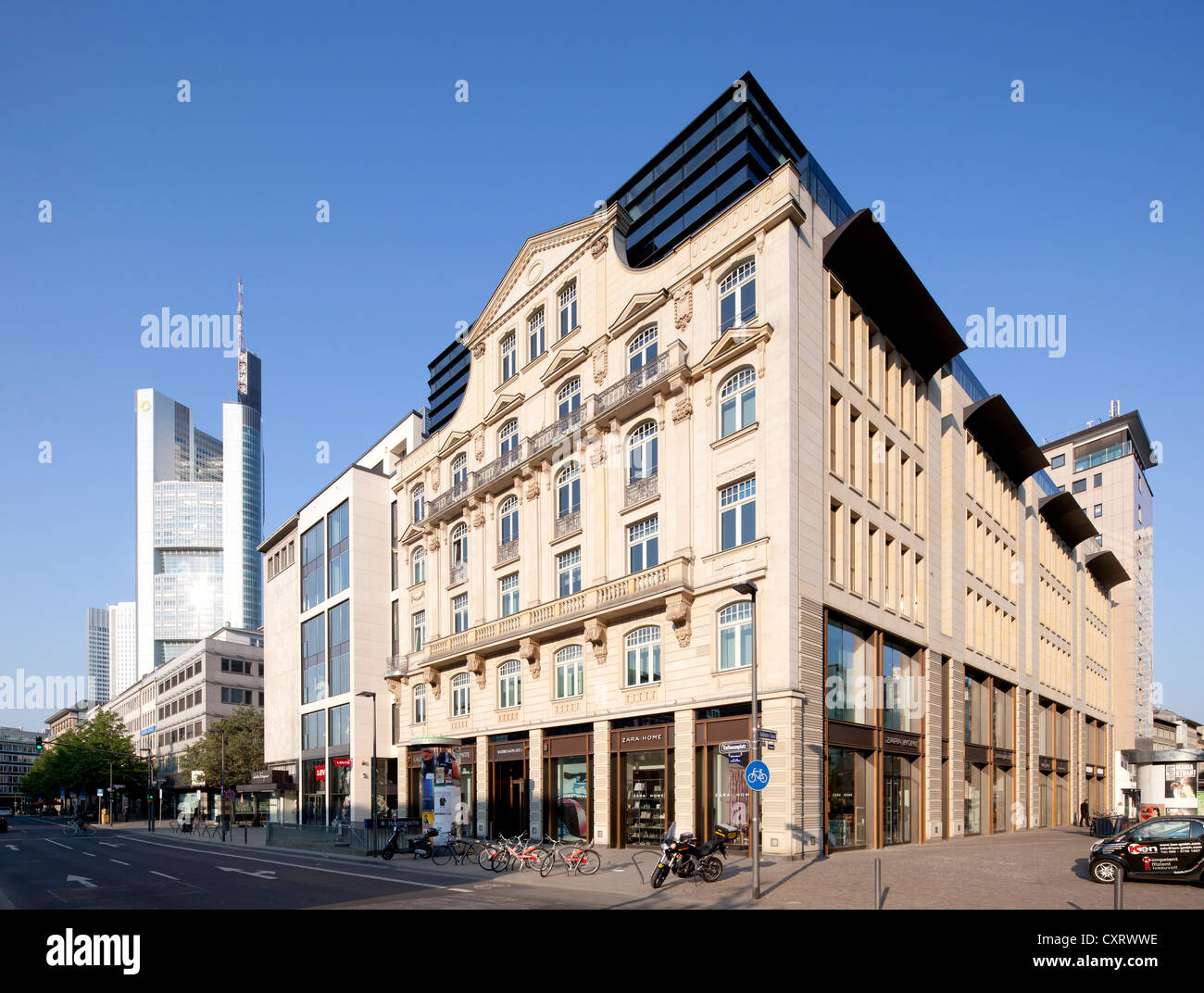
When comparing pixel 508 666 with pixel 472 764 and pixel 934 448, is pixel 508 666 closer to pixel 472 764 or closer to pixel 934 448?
pixel 472 764

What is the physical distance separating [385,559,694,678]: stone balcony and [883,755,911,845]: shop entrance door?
33.6ft

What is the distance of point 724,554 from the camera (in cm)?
3155

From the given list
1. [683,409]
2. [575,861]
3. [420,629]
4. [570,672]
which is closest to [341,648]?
[420,629]

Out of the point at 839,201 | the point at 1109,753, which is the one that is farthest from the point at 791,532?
the point at 1109,753

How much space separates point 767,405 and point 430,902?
18.8m

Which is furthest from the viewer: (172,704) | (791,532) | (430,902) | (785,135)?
(172,704)

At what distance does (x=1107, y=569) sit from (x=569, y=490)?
56.9 metres

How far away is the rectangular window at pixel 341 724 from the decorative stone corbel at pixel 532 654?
24077mm

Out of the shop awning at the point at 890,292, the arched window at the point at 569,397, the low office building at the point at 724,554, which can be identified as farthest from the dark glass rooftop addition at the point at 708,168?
the shop awning at the point at 890,292

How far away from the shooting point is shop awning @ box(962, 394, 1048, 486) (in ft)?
154

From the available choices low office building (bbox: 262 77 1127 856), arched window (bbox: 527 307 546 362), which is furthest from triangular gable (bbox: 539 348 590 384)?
arched window (bbox: 527 307 546 362)

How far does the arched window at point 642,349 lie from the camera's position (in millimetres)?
37000

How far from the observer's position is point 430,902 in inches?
774
